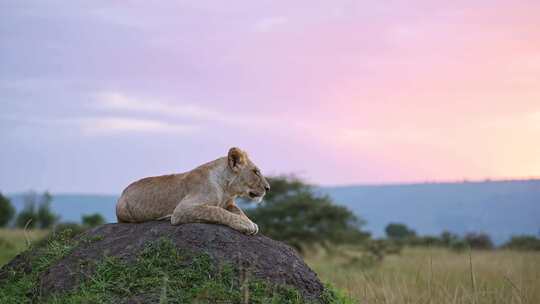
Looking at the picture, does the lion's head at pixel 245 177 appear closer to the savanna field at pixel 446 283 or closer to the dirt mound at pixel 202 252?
the dirt mound at pixel 202 252

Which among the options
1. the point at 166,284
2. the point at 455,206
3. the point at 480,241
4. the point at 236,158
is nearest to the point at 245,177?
the point at 236,158

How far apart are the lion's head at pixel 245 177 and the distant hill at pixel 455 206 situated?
10289 cm

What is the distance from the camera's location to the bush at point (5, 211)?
41.8m

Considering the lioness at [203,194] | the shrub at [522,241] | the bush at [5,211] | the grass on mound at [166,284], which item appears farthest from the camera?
the bush at [5,211]

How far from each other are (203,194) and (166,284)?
4.79 ft

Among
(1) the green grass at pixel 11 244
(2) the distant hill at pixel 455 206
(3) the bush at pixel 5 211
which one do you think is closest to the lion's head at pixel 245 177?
(1) the green grass at pixel 11 244

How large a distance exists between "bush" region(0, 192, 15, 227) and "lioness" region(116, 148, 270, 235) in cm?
3656

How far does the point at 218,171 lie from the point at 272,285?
64.0 inches

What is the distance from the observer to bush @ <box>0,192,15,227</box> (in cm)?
4179

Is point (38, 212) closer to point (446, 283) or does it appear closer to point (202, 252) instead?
point (446, 283)

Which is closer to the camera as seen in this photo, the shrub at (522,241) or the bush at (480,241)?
the shrub at (522,241)

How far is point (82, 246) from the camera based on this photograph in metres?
7.50

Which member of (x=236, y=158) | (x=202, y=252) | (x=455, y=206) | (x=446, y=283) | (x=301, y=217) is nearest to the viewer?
(x=202, y=252)

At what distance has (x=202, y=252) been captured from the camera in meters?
6.77
